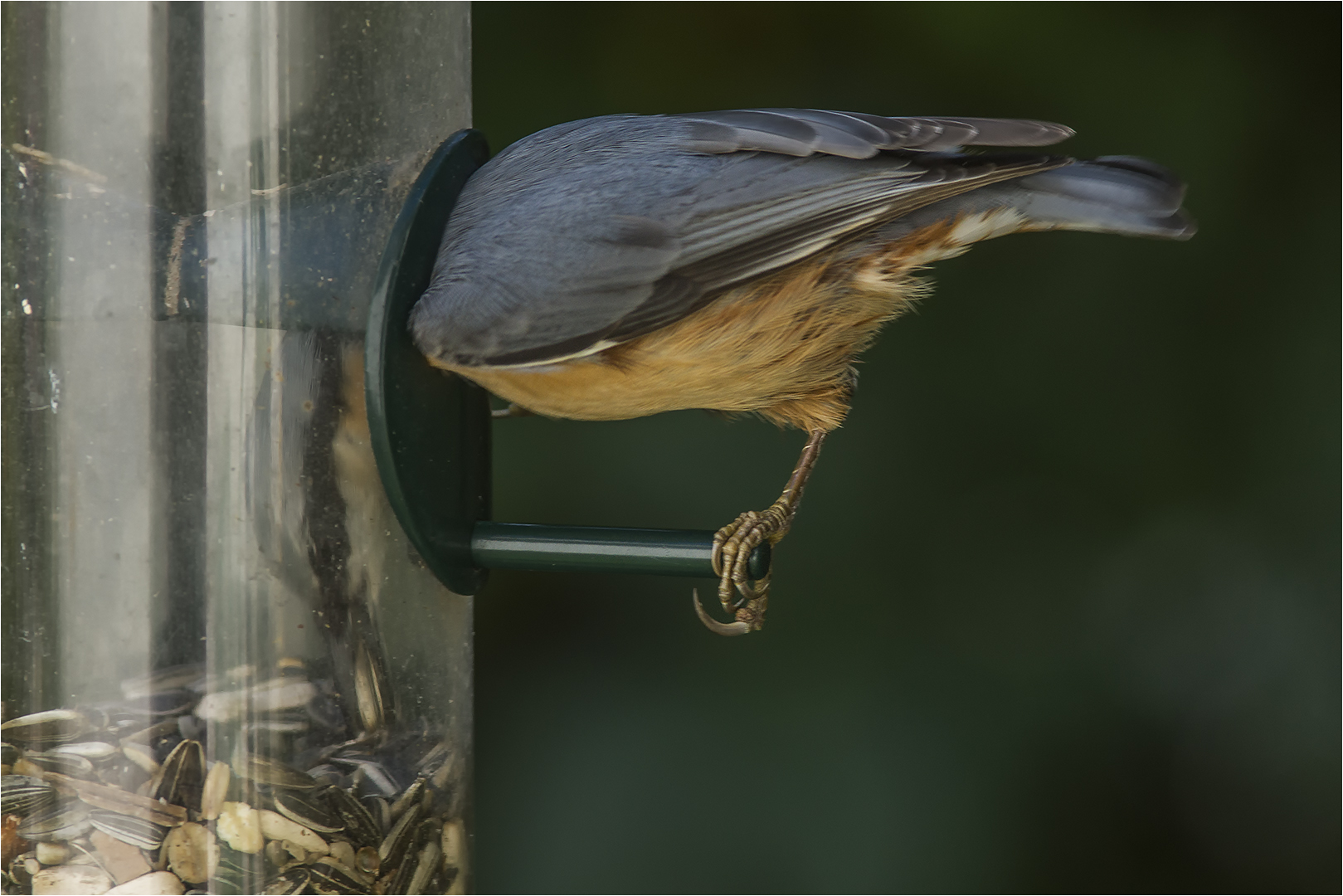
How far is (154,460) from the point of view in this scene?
62.2 inches

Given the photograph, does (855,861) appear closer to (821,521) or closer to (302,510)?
(821,521)

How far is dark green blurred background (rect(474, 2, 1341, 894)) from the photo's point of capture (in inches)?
113

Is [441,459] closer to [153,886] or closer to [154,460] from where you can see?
[154,460]

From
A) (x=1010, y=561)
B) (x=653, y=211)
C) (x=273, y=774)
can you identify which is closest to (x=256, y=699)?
(x=273, y=774)

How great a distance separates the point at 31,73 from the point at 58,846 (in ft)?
3.27

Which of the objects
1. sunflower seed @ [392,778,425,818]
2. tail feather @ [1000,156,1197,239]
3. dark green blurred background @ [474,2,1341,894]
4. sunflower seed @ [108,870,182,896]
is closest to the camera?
sunflower seed @ [108,870,182,896]

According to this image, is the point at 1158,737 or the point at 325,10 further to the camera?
the point at 1158,737

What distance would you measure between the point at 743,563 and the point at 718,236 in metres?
0.50

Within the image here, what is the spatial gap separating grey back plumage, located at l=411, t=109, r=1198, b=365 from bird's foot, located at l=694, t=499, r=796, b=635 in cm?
37

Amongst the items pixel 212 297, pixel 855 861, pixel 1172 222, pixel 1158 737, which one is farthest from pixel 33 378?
pixel 1158 737

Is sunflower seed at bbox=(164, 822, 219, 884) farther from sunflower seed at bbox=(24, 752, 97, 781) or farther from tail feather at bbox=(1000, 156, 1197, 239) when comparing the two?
tail feather at bbox=(1000, 156, 1197, 239)

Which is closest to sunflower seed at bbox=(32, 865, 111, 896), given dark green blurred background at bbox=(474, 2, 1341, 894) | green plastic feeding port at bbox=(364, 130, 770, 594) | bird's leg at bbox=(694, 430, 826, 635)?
green plastic feeding port at bbox=(364, 130, 770, 594)

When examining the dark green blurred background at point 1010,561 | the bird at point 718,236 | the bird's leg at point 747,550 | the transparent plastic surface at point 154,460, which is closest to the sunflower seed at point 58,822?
the transparent plastic surface at point 154,460

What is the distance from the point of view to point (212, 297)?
1600mm
